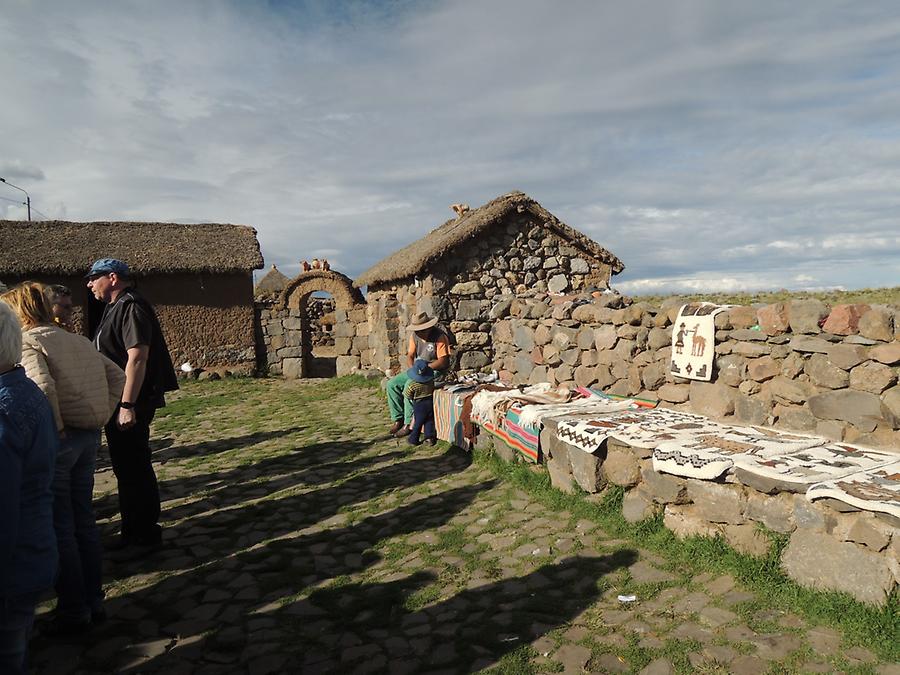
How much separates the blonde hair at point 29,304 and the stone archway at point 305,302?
14.0 meters

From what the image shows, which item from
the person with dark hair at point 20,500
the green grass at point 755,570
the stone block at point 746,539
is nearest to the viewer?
the person with dark hair at point 20,500

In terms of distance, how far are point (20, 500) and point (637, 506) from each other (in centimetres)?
435

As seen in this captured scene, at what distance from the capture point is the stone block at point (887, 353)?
4630 millimetres

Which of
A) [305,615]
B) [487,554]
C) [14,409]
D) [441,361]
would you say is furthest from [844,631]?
[441,361]

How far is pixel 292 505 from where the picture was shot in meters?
6.30

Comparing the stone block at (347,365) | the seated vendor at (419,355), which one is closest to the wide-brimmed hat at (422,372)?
the seated vendor at (419,355)

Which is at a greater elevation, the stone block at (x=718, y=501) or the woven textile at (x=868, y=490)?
the woven textile at (x=868, y=490)

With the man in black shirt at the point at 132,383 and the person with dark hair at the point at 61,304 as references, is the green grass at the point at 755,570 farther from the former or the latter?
the person with dark hair at the point at 61,304

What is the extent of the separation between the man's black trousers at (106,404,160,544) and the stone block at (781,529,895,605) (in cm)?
478

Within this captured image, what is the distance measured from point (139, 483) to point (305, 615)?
2012 millimetres

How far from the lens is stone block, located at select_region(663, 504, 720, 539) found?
4.60 meters

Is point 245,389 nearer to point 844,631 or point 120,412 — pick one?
point 120,412

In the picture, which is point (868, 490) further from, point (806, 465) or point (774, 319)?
point (774, 319)

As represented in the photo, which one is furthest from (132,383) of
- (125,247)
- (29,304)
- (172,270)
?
(125,247)
